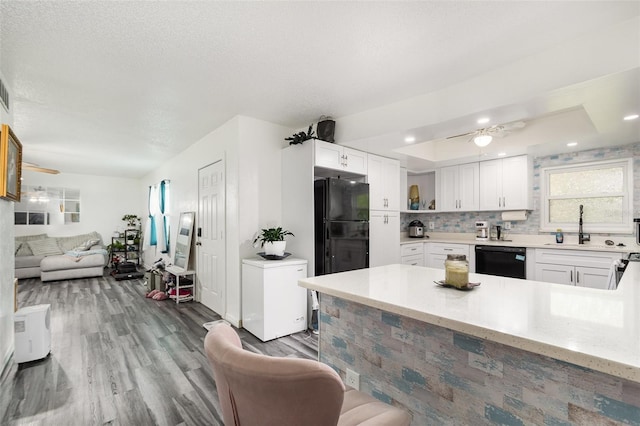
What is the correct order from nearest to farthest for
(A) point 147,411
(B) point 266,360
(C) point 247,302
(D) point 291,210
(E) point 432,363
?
(B) point 266,360
(E) point 432,363
(A) point 147,411
(C) point 247,302
(D) point 291,210

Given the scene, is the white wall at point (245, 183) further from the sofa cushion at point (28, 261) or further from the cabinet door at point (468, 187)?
the sofa cushion at point (28, 261)

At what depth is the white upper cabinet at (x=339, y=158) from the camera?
→ 134 inches

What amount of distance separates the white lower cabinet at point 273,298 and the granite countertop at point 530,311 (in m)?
1.52

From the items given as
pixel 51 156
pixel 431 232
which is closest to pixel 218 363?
pixel 431 232

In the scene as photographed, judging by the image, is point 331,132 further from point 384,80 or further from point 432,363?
point 432,363

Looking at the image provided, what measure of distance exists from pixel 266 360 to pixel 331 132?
310cm

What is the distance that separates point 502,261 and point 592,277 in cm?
96

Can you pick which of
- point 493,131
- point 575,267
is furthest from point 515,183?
point 575,267

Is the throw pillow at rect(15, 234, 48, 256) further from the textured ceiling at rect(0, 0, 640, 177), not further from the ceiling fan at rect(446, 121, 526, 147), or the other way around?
the ceiling fan at rect(446, 121, 526, 147)

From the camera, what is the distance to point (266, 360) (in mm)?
729

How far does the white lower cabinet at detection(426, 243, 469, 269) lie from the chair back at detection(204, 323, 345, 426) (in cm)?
454

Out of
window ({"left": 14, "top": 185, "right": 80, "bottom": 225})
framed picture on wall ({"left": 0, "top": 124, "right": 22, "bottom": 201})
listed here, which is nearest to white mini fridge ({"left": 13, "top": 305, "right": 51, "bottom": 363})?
framed picture on wall ({"left": 0, "top": 124, "right": 22, "bottom": 201})

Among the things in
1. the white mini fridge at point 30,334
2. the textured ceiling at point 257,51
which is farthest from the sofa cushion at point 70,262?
the white mini fridge at point 30,334

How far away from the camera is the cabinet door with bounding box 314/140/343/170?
3388 millimetres
